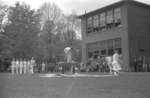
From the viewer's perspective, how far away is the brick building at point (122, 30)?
3703 cm

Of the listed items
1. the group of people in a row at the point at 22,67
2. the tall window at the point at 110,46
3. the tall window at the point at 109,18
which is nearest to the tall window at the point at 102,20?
the tall window at the point at 109,18

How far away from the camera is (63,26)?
64.2 meters

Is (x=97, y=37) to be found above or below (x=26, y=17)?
below

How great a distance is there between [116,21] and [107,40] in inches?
128

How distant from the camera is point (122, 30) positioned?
123ft

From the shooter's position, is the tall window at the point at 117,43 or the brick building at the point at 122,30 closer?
the brick building at the point at 122,30

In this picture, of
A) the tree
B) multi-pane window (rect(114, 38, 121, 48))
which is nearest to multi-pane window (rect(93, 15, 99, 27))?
multi-pane window (rect(114, 38, 121, 48))

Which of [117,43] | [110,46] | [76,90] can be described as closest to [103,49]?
[110,46]

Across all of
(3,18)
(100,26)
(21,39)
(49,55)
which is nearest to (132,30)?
(100,26)

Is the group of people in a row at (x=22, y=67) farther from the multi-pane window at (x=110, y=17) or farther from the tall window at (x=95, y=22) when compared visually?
the tall window at (x=95, y=22)

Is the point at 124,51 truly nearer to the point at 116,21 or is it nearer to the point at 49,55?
the point at 116,21

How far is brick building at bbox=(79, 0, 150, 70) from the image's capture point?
37031mm

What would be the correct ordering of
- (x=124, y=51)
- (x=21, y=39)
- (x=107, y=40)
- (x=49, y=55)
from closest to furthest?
(x=124, y=51)
(x=107, y=40)
(x=21, y=39)
(x=49, y=55)

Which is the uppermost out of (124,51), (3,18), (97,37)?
(3,18)
